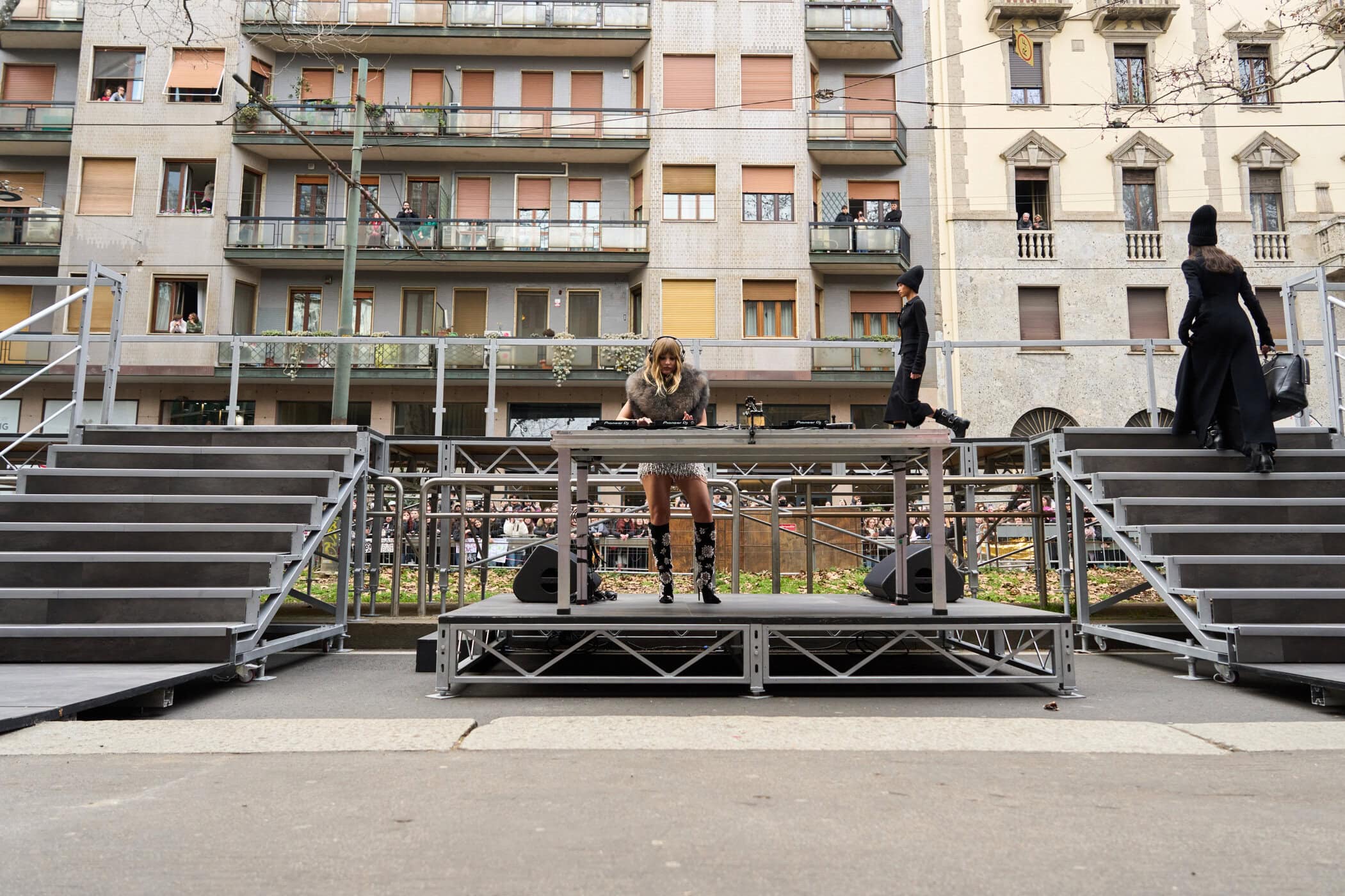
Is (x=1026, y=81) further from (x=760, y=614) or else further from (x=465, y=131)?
(x=760, y=614)

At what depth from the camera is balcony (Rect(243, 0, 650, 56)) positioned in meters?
27.8

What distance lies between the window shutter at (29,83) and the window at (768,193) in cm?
2210

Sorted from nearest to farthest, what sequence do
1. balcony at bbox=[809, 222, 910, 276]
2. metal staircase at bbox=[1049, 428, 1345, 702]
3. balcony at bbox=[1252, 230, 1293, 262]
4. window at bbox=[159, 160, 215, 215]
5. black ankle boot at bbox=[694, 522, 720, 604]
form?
metal staircase at bbox=[1049, 428, 1345, 702] → black ankle boot at bbox=[694, 522, 720, 604] → window at bbox=[159, 160, 215, 215] → balcony at bbox=[809, 222, 910, 276] → balcony at bbox=[1252, 230, 1293, 262]

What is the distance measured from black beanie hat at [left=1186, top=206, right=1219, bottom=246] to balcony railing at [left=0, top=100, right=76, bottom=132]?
102 ft

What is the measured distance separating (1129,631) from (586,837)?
5.50 m

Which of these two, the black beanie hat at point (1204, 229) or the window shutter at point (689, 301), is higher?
the window shutter at point (689, 301)

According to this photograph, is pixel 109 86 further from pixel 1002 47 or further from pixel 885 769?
pixel 885 769

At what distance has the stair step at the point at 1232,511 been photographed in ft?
21.5

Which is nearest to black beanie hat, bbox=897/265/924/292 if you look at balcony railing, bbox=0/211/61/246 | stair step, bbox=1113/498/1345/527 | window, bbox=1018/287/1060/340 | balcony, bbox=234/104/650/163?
stair step, bbox=1113/498/1345/527

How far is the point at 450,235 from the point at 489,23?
691cm

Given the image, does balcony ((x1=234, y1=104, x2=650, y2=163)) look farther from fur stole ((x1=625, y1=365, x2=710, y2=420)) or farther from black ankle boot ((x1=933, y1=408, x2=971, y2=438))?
fur stole ((x1=625, y1=365, x2=710, y2=420))

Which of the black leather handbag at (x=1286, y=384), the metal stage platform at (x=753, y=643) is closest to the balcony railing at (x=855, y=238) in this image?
the black leather handbag at (x=1286, y=384)

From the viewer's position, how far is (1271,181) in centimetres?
2806

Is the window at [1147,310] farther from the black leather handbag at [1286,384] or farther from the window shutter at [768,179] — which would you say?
the black leather handbag at [1286,384]
